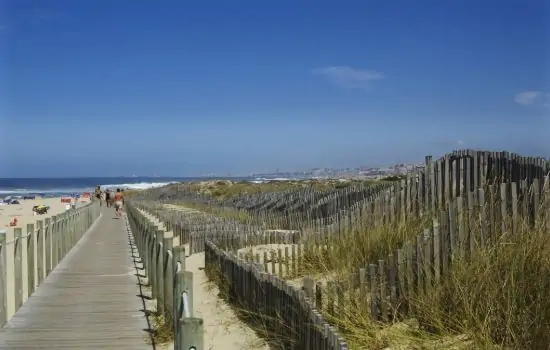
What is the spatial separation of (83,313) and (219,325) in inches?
73.5

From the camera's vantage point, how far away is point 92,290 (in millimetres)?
10336

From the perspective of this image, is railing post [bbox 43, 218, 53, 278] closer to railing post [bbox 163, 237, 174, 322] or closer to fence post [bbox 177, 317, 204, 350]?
railing post [bbox 163, 237, 174, 322]

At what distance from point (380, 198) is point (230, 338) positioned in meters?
4.05

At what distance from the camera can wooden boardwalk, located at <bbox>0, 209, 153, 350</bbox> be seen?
7.15m

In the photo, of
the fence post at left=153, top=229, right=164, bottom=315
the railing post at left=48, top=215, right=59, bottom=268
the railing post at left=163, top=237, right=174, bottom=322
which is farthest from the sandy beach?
the railing post at left=163, top=237, right=174, bottom=322

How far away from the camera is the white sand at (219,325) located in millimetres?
7156

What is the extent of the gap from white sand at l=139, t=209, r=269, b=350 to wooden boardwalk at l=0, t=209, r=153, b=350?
78cm

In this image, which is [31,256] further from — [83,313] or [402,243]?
[402,243]

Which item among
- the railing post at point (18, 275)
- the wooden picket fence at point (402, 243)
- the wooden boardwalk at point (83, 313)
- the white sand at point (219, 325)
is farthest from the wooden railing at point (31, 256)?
the wooden picket fence at point (402, 243)

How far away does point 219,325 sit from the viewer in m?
8.16

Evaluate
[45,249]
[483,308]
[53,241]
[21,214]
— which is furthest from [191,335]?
[21,214]

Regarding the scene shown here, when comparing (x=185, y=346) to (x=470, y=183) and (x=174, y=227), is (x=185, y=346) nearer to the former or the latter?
(x=470, y=183)

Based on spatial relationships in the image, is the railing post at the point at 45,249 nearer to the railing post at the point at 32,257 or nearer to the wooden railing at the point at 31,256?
the wooden railing at the point at 31,256

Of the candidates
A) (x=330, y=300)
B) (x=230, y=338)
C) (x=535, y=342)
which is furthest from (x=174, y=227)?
(x=535, y=342)
